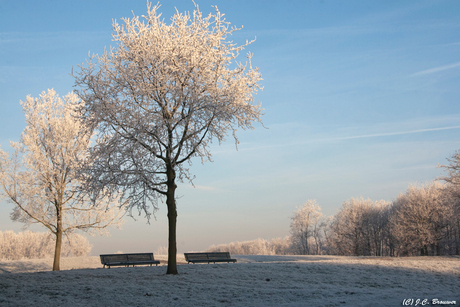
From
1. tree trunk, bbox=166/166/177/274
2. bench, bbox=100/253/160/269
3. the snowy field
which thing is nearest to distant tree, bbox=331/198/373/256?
the snowy field

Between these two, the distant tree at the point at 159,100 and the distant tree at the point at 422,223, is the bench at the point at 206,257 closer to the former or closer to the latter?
the distant tree at the point at 159,100

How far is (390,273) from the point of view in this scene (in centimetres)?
1426

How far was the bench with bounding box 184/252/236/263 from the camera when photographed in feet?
63.5

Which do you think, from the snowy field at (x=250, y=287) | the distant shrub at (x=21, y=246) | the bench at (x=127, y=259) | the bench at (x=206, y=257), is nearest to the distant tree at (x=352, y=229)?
the bench at (x=206, y=257)

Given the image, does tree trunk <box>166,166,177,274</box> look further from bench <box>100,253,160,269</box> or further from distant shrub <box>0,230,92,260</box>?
distant shrub <box>0,230,92,260</box>

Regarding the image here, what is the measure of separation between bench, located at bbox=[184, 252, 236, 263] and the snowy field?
554cm

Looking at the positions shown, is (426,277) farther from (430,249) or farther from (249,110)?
(430,249)

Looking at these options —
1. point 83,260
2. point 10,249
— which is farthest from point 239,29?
point 10,249

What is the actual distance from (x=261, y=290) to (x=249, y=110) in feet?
24.2

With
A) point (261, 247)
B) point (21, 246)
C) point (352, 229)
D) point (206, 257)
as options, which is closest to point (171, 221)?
point (206, 257)

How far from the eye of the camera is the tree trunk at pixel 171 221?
42.2 ft

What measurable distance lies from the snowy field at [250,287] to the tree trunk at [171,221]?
0.71 meters

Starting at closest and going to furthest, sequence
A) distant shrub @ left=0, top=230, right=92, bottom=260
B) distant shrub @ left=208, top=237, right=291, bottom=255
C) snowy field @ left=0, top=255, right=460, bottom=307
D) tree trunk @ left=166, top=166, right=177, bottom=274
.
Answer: snowy field @ left=0, top=255, right=460, bottom=307 < tree trunk @ left=166, top=166, right=177, bottom=274 < distant shrub @ left=0, top=230, right=92, bottom=260 < distant shrub @ left=208, top=237, right=291, bottom=255

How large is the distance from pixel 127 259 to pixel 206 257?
4666 millimetres
